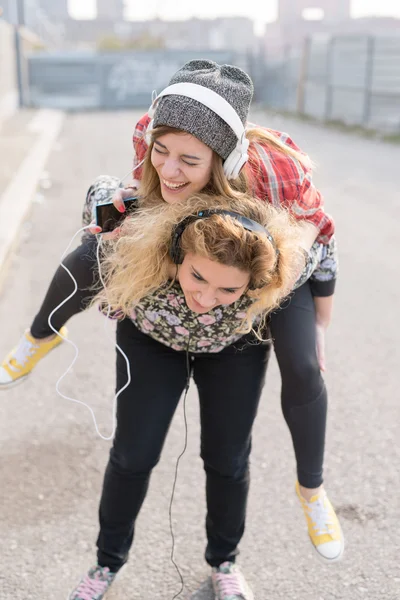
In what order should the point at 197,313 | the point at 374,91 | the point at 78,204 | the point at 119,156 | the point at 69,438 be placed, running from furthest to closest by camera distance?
the point at 374,91, the point at 119,156, the point at 78,204, the point at 69,438, the point at 197,313

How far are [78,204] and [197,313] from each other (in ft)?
22.2

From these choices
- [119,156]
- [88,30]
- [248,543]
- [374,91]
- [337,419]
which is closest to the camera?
[248,543]

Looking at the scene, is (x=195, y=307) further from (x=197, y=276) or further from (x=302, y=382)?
(x=302, y=382)

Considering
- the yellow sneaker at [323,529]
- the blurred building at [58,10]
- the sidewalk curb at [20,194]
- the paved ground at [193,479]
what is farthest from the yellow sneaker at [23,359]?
the blurred building at [58,10]

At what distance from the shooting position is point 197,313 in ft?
7.23

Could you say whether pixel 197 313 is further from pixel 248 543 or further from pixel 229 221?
pixel 248 543

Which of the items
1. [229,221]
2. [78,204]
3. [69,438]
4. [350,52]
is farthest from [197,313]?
[350,52]

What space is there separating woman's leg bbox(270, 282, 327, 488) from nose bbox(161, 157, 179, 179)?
0.56m

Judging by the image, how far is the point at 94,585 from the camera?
2461 millimetres

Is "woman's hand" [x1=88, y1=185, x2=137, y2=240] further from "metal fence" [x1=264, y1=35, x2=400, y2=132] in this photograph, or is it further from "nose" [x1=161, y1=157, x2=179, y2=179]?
"metal fence" [x1=264, y1=35, x2=400, y2=132]

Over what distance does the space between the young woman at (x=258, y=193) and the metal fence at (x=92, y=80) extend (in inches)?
968

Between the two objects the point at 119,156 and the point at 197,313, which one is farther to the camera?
the point at 119,156

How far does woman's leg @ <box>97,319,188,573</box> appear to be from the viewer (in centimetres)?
235

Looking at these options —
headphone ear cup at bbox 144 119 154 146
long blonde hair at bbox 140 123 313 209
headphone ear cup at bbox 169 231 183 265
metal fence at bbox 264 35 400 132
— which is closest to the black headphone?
headphone ear cup at bbox 169 231 183 265
